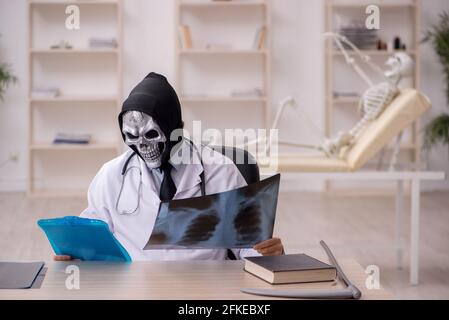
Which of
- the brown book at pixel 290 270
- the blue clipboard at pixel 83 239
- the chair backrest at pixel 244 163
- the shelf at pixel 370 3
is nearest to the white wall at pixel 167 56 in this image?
the shelf at pixel 370 3

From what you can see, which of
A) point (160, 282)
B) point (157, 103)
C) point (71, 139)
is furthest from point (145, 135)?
point (71, 139)

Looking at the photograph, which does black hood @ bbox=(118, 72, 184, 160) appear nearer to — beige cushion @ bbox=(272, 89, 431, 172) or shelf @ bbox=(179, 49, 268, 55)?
beige cushion @ bbox=(272, 89, 431, 172)

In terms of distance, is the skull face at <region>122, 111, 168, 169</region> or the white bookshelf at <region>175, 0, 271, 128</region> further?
the white bookshelf at <region>175, 0, 271, 128</region>

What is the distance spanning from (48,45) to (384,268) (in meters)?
3.75

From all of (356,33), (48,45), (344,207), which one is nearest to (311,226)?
(344,207)

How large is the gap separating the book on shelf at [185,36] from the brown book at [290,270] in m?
4.87

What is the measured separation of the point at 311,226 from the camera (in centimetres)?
502

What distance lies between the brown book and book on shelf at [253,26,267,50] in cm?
484

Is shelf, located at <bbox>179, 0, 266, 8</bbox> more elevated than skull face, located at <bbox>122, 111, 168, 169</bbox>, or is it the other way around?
shelf, located at <bbox>179, 0, 266, 8</bbox>

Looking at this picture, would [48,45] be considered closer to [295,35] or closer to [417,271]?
[295,35]

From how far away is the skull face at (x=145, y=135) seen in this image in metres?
2.01

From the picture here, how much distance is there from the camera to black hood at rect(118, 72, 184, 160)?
1.99 m

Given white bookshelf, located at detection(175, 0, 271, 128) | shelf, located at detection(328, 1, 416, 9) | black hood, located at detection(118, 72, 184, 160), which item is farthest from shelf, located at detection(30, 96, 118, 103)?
black hood, located at detection(118, 72, 184, 160)

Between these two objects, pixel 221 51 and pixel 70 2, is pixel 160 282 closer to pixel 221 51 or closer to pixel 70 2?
pixel 221 51
